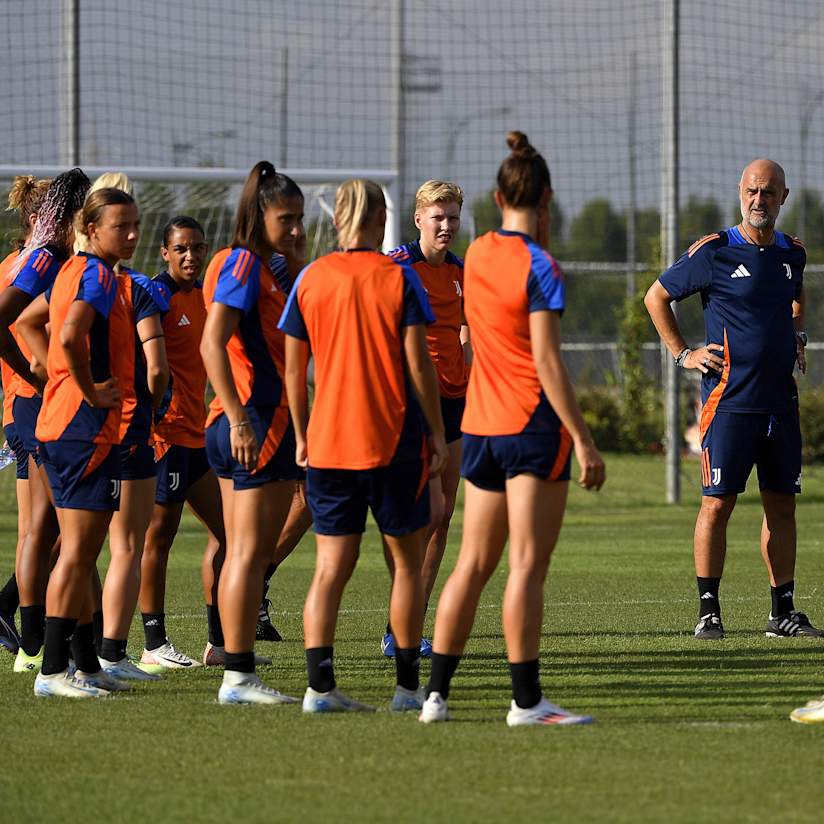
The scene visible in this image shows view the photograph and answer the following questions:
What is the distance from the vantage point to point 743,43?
20.3 meters

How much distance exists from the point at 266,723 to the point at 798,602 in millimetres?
5008

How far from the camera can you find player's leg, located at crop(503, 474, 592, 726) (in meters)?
5.89

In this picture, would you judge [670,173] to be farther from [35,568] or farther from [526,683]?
[526,683]

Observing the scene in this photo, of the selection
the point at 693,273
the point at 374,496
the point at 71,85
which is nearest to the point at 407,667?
the point at 374,496

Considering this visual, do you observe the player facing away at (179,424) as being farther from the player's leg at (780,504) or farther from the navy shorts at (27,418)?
the player's leg at (780,504)

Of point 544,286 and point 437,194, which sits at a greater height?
point 437,194

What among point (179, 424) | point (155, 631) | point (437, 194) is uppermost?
point (437, 194)

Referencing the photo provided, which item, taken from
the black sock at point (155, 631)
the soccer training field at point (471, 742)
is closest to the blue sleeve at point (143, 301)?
the soccer training field at point (471, 742)

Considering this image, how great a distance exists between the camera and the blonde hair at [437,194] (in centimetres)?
812

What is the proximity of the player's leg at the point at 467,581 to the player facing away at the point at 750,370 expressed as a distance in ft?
9.89

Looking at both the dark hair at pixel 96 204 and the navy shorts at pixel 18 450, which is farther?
the navy shorts at pixel 18 450

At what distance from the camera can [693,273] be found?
9.02 metres

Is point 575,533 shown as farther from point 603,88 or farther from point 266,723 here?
point 266,723

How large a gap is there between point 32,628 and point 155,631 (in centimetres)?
61
